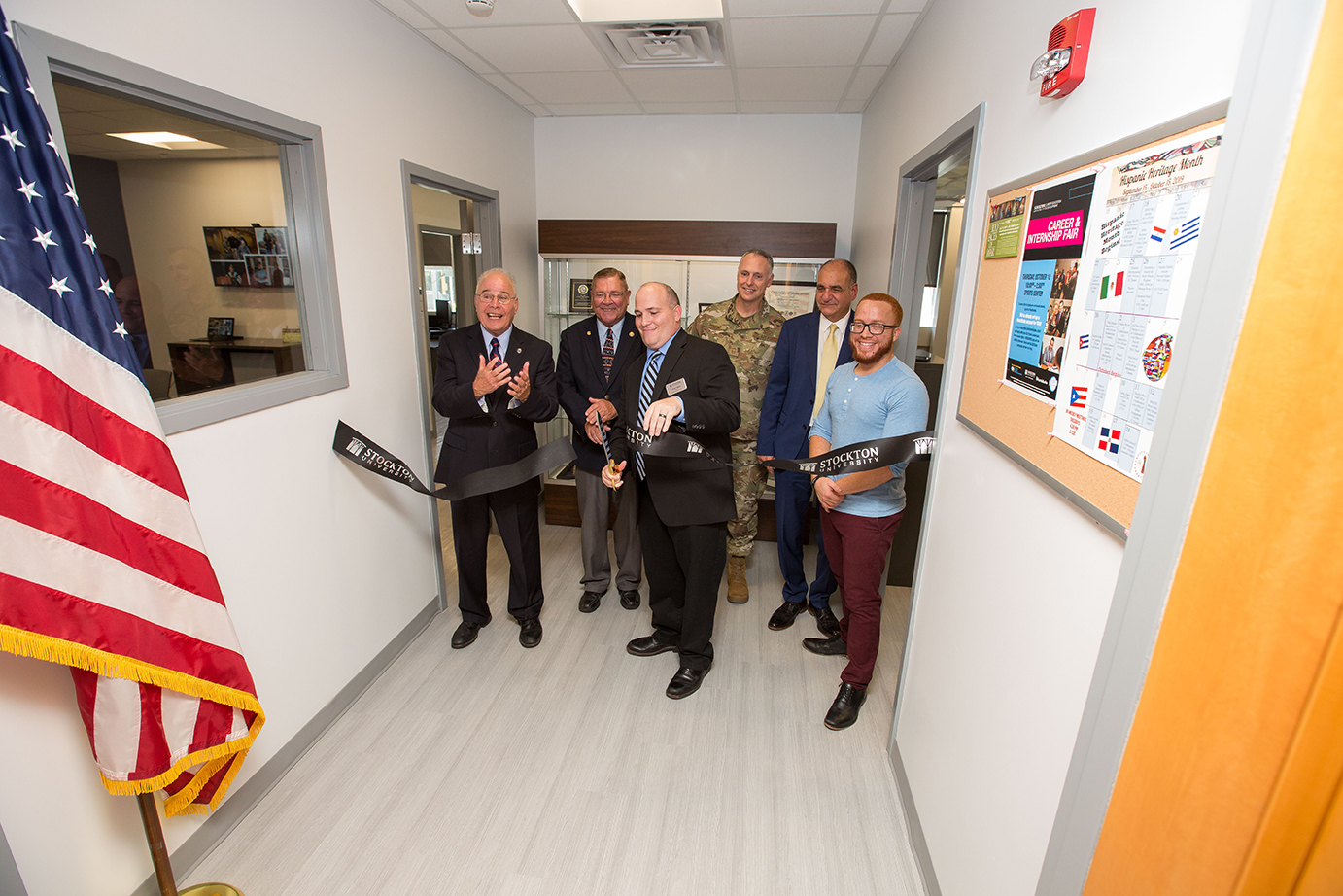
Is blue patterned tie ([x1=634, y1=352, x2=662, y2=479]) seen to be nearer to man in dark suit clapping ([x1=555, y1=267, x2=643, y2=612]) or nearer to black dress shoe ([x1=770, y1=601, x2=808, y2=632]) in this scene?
man in dark suit clapping ([x1=555, y1=267, x2=643, y2=612])

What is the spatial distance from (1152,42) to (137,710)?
2.57 meters

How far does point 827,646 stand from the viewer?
10.5 ft

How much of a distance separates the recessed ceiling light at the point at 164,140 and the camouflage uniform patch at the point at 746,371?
95.1 inches

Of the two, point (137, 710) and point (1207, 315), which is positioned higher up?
point (1207, 315)

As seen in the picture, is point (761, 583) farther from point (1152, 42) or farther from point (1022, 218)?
point (1152, 42)

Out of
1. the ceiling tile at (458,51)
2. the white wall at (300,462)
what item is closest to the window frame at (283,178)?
the white wall at (300,462)

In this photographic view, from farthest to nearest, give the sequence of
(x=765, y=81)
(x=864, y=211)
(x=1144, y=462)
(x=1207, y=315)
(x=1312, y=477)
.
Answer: (x=864, y=211), (x=765, y=81), (x=1144, y=462), (x=1207, y=315), (x=1312, y=477)

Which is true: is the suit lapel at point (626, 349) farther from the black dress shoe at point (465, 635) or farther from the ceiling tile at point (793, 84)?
the ceiling tile at point (793, 84)

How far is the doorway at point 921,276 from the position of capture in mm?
2105

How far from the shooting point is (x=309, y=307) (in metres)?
2.51

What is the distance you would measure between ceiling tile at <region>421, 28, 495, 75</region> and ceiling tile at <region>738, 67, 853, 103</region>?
4.98 ft

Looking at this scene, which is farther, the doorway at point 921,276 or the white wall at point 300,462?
the doorway at point 921,276

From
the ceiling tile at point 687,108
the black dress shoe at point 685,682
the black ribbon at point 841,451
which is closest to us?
the black ribbon at point 841,451

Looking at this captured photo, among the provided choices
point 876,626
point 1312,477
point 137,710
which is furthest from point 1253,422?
point 137,710
